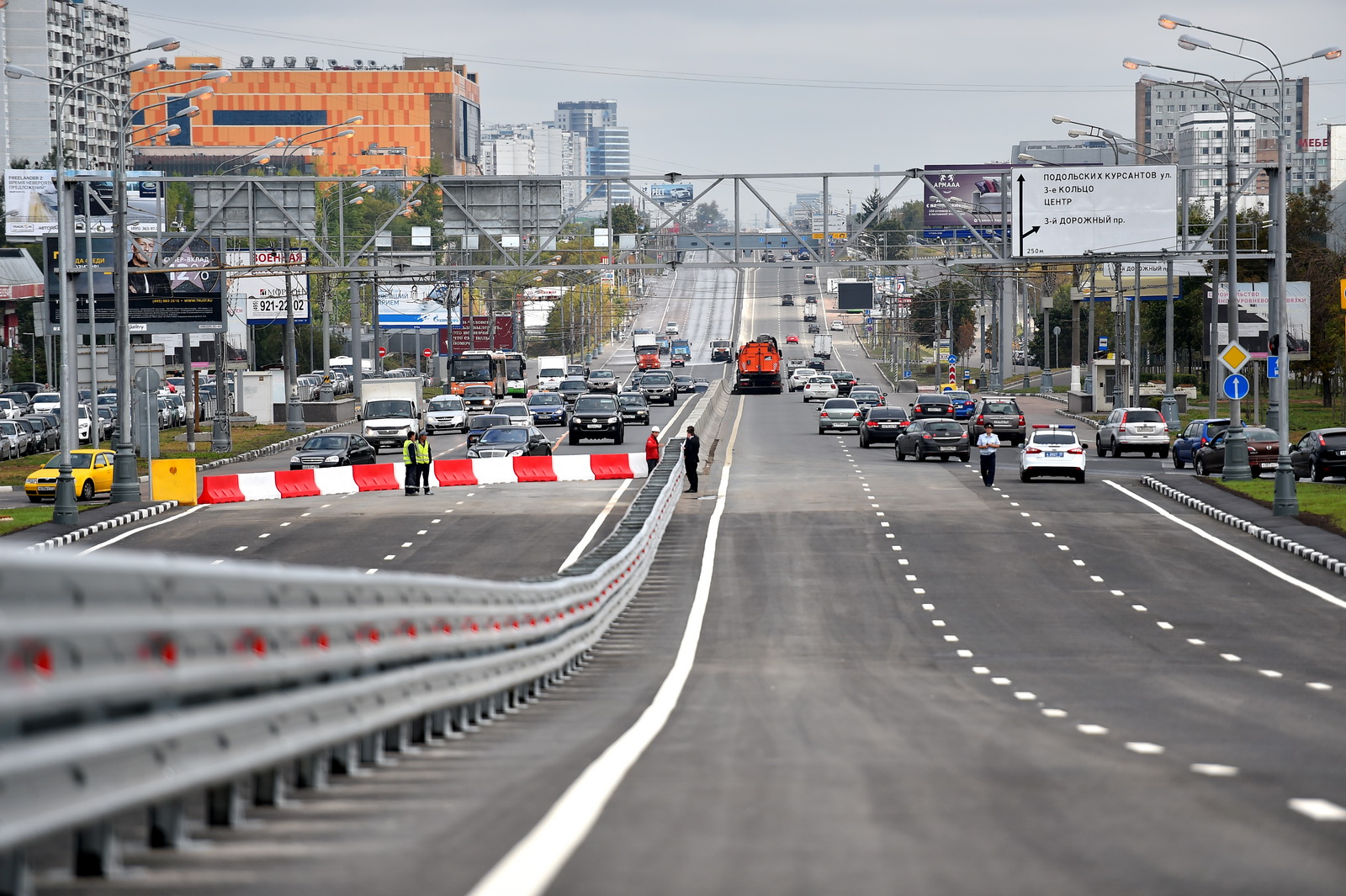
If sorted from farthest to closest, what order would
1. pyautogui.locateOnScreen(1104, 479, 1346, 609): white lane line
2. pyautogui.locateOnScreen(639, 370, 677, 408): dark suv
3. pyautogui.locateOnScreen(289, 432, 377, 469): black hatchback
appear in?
1. pyautogui.locateOnScreen(639, 370, 677, 408): dark suv
2. pyautogui.locateOnScreen(289, 432, 377, 469): black hatchback
3. pyautogui.locateOnScreen(1104, 479, 1346, 609): white lane line

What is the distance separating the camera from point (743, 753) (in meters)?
10.1

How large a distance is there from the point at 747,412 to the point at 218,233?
33720 millimetres

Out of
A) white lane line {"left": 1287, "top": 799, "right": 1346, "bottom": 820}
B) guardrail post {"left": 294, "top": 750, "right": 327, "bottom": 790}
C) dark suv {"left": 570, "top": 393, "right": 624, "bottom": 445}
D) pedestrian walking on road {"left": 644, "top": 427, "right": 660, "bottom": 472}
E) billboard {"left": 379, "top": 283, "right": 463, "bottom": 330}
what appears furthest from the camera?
billboard {"left": 379, "top": 283, "right": 463, "bottom": 330}

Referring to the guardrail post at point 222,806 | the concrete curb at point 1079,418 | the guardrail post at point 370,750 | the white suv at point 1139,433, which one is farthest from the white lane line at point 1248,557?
the concrete curb at point 1079,418

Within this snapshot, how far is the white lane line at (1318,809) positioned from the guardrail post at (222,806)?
4.55m

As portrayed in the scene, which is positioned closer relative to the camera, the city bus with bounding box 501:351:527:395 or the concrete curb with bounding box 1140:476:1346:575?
the concrete curb with bounding box 1140:476:1346:575

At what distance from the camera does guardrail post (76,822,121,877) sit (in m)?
5.59

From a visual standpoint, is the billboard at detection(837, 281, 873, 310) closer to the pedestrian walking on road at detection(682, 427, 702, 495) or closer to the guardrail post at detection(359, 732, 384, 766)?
the pedestrian walking on road at detection(682, 427, 702, 495)

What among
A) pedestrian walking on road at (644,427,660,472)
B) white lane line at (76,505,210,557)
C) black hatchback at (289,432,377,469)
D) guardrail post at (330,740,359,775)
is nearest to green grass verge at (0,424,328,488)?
black hatchback at (289,432,377,469)

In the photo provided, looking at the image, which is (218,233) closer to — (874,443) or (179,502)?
(179,502)

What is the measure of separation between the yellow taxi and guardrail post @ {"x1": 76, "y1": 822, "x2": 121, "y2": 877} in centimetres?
3920

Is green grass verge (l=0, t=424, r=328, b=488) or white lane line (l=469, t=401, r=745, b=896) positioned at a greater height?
white lane line (l=469, t=401, r=745, b=896)

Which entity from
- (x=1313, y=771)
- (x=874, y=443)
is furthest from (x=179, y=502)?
(x=1313, y=771)

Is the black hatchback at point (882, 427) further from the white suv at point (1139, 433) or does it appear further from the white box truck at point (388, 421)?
the white box truck at point (388, 421)
